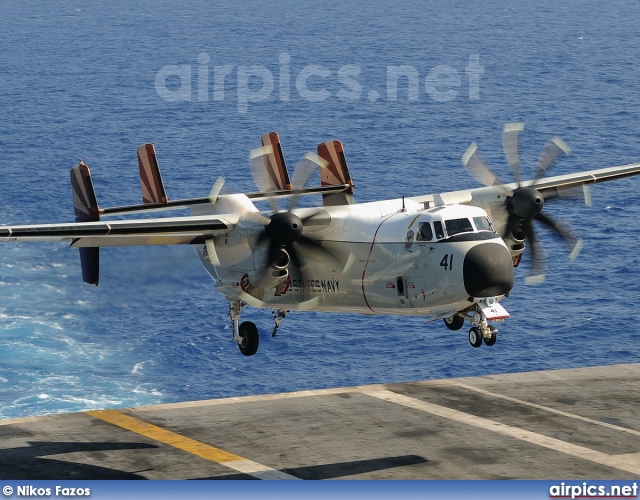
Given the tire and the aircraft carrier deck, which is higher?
the tire

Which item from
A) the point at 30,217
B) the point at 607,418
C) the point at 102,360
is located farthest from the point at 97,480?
the point at 30,217

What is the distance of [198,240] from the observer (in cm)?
4725

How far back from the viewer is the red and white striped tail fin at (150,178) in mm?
52312

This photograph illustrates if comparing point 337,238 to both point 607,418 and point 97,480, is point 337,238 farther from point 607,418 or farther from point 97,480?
point 607,418

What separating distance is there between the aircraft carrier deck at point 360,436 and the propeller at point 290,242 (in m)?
9.55

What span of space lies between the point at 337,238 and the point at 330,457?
11.5 metres

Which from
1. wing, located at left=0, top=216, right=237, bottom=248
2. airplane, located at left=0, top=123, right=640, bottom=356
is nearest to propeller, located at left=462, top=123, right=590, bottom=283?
airplane, located at left=0, top=123, right=640, bottom=356

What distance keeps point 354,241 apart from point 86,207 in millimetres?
14338

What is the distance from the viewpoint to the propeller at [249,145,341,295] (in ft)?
143

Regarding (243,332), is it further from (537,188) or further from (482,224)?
(537,188)

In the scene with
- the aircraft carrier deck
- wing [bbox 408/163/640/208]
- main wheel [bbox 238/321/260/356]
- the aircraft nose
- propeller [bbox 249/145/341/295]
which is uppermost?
wing [bbox 408/163/640/208]

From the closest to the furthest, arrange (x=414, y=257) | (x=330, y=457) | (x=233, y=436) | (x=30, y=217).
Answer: (x=414, y=257)
(x=330, y=457)
(x=233, y=436)
(x=30, y=217)

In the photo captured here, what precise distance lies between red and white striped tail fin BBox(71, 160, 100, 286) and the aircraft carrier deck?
9.06 metres

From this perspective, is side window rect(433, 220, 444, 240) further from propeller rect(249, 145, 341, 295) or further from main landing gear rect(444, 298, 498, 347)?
propeller rect(249, 145, 341, 295)
